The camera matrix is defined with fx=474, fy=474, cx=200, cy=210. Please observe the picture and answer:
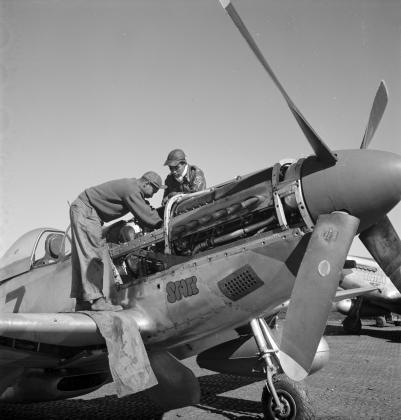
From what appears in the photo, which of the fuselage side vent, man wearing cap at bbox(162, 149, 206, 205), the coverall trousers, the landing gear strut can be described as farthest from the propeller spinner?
man wearing cap at bbox(162, 149, 206, 205)

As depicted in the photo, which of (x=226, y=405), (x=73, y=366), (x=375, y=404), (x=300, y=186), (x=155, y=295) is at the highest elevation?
(x=300, y=186)

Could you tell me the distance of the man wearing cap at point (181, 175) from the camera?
20.2 ft

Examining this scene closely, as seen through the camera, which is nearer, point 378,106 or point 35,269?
point 378,106

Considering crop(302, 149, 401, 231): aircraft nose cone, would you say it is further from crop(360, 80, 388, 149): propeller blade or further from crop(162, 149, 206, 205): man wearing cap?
crop(162, 149, 206, 205): man wearing cap

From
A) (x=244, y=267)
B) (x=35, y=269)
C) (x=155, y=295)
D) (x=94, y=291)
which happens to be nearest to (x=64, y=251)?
(x=35, y=269)

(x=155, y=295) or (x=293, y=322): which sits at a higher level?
(x=155, y=295)

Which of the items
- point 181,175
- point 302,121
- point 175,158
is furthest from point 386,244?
point 175,158

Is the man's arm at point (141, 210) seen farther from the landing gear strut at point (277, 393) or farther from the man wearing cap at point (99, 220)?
the landing gear strut at point (277, 393)

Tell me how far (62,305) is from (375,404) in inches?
161

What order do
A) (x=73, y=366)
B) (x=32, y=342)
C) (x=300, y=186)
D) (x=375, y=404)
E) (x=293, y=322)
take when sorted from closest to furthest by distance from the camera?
1. (x=293, y=322)
2. (x=300, y=186)
3. (x=32, y=342)
4. (x=73, y=366)
5. (x=375, y=404)

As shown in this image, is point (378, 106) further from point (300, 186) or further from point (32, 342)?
point (32, 342)

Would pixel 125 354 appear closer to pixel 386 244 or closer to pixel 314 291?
pixel 314 291

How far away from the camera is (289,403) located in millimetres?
4777

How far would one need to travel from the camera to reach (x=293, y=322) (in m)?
3.89
